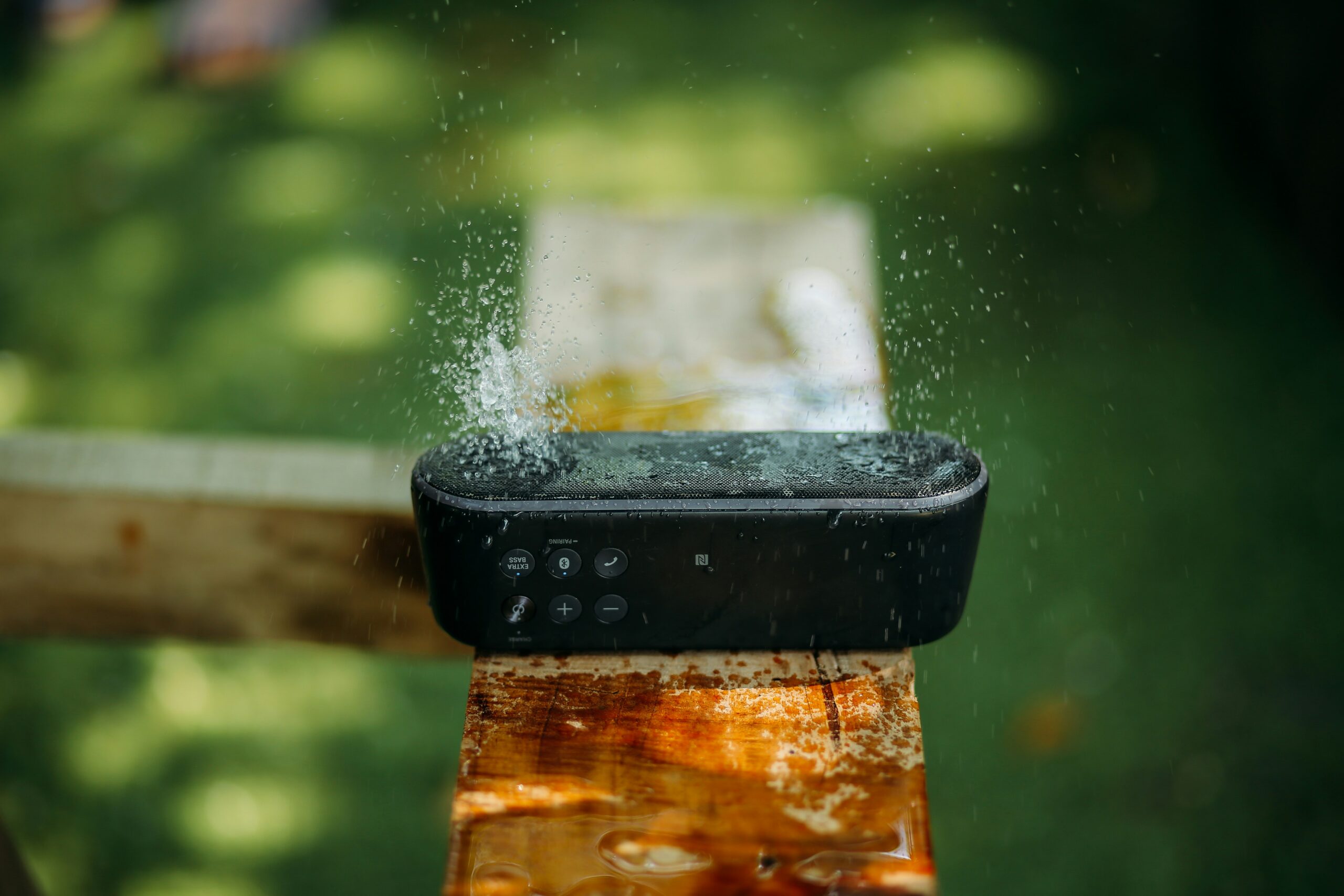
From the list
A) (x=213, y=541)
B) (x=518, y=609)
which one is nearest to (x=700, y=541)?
(x=518, y=609)

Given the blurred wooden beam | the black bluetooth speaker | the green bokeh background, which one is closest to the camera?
the black bluetooth speaker

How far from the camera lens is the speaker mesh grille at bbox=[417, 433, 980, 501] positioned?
106 centimetres

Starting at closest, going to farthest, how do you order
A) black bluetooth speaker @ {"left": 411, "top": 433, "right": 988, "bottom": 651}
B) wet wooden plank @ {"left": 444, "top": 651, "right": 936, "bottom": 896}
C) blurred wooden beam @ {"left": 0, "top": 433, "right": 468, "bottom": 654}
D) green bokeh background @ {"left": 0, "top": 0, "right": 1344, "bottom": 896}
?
wet wooden plank @ {"left": 444, "top": 651, "right": 936, "bottom": 896} → black bluetooth speaker @ {"left": 411, "top": 433, "right": 988, "bottom": 651} → blurred wooden beam @ {"left": 0, "top": 433, "right": 468, "bottom": 654} → green bokeh background @ {"left": 0, "top": 0, "right": 1344, "bottom": 896}

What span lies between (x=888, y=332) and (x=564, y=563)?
3.24 feet

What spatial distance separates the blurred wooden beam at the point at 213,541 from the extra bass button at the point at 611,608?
1.07 ft

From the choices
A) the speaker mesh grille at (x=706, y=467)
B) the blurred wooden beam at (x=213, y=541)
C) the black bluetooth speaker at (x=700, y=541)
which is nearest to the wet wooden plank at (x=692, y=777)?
the black bluetooth speaker at (x=700, y=541)

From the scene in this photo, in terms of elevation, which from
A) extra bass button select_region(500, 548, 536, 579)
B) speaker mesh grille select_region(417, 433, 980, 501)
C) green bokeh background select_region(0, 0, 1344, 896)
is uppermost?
speaker mesh grille select_region(417, 433, 980, 501)

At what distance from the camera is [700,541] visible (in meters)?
1.06

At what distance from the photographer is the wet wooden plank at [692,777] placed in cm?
94

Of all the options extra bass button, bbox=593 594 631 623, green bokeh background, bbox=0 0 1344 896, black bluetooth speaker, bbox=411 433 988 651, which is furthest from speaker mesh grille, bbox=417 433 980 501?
green bokeh background, bbox=0 0 1344 896

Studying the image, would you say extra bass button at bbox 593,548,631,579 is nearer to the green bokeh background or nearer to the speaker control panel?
the speaker control panel

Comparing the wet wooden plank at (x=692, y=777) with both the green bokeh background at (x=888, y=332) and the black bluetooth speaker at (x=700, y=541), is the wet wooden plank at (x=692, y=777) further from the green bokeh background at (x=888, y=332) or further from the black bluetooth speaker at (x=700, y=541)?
the green bokeh background at (x=888, y=332)

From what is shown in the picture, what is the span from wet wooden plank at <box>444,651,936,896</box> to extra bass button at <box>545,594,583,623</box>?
0.05 m

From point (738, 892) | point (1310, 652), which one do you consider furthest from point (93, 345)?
point (1310, 652)
